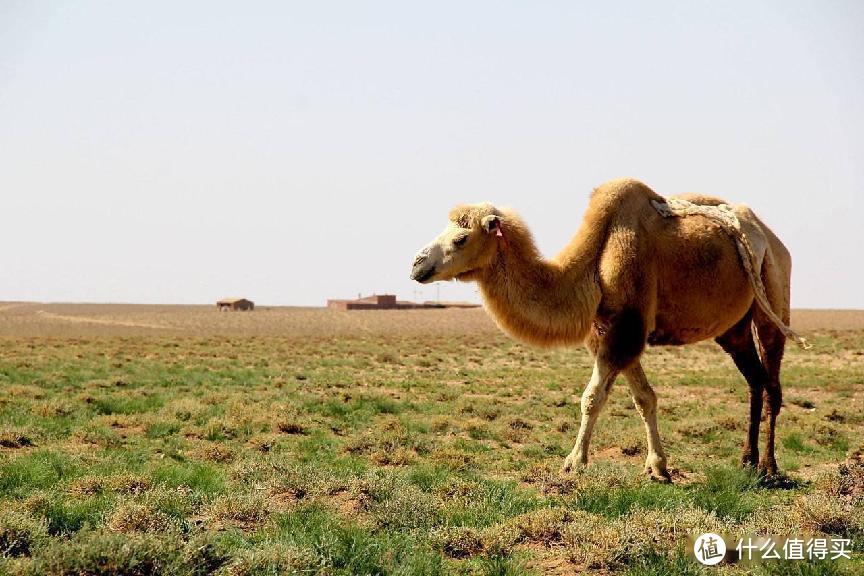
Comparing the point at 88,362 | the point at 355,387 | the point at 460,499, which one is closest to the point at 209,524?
the point at 460,499

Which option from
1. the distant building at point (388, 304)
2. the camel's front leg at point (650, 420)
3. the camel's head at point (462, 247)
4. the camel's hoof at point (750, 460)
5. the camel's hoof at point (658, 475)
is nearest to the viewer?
the camel's head at point (462, 247)

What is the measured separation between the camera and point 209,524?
257 inches

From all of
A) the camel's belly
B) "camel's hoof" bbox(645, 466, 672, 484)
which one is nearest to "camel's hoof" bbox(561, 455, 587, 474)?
"camel's hoof" bbox(645, 466, 672, 484)

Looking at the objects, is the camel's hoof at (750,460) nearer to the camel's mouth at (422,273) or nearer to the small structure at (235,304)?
the camel's mouth at (422,273)

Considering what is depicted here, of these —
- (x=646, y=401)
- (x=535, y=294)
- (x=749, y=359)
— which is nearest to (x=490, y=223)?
(x=535, y=294)

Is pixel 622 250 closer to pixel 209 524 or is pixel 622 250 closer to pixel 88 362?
pixel 209 524

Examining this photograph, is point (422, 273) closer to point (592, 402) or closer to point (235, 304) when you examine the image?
→ point (592, 402)

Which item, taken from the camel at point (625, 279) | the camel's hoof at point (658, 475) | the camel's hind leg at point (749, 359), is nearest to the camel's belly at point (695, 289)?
the camel at point (625, 279)

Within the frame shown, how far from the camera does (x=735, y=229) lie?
9.16 metres

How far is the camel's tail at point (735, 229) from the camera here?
356 inches

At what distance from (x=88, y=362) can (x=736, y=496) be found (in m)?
22.6

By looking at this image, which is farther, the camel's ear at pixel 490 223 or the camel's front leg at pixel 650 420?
the camel's front leg at pixel 650 420

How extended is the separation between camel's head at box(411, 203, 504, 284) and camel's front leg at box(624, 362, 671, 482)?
212cm

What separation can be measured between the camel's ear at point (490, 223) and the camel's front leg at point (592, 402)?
1.76 m
